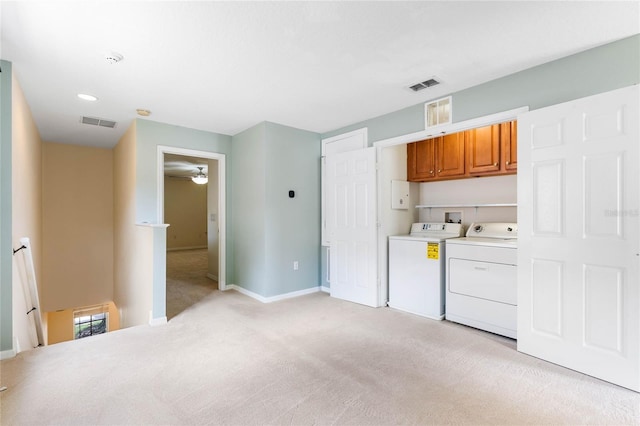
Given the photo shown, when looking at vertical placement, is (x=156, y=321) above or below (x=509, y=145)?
below

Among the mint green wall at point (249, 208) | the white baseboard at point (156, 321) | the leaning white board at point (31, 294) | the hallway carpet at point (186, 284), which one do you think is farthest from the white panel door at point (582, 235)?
the leaning white board at point (31, 294)

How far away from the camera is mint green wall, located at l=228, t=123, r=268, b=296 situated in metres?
4.25

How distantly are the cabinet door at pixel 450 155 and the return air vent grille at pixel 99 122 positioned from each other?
445 cm

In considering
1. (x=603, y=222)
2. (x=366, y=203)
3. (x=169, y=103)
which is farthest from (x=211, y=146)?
(x=603, y=222)

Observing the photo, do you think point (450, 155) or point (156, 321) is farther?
point (450, 155)

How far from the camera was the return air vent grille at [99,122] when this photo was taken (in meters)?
4.14

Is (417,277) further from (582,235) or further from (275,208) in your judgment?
(275,208)

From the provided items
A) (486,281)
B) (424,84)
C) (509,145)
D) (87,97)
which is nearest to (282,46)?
(424,84)

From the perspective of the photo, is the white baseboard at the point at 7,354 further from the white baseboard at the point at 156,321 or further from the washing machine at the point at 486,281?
the washing machine at the point at 486,281

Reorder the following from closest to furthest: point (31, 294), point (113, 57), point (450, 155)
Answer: point (113, 57), point (31, 294), point (450, 155)

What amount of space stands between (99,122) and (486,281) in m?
5.26

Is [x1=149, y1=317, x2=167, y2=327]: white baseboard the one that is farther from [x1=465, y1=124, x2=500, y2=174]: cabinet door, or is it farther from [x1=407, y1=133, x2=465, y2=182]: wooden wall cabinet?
[x1=465, y1=124, x2=500, y2=174]: cabinet door

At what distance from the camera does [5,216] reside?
8.23ft

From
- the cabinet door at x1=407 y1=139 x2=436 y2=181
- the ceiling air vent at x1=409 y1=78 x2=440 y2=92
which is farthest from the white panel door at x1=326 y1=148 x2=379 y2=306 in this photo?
the ceiling air vent at x1=409 y1=78 x2=440 y2=92
